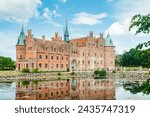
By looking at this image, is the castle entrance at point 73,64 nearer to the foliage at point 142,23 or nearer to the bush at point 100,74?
the bush at point 100,74

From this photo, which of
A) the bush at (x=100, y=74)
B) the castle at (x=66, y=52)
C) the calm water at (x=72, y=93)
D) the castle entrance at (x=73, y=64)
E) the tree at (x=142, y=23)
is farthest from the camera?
the castle entrance at (x=73, y=64)

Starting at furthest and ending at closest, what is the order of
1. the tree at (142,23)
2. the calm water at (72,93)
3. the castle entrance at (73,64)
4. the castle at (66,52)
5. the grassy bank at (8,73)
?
1. the castle entrance at (73,64)
2. the castle at (66,52)
3. the grassy bank at (8,73)
4. the calm water at (72,93)
5. the tree at (142,23)

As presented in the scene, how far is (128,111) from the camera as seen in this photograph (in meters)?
3.38

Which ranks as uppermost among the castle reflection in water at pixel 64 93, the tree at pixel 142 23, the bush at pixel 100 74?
the tree at pixel 142 23

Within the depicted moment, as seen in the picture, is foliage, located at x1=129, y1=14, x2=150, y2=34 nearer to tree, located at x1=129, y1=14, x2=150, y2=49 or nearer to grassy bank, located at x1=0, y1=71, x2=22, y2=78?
tree, located at x1=129, y1=14, x2=150, y2=49

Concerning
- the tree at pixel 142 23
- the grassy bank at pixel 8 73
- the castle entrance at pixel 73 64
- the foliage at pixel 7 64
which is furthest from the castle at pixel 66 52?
the tree at pixel 142 23

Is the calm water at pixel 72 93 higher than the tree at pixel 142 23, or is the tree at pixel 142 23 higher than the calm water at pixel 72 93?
the tree at pixel 142 23

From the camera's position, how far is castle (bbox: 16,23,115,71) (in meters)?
14.7

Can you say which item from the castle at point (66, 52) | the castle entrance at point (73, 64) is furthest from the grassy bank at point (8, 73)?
the castle entrance at point (73, 64)

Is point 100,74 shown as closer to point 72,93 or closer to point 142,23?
point 72,93

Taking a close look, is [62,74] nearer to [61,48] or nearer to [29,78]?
[29,78]

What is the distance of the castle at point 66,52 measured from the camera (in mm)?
14680

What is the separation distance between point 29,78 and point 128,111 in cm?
1022

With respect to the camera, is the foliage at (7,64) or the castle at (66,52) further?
the castle at (66,52)
